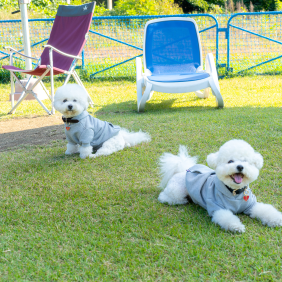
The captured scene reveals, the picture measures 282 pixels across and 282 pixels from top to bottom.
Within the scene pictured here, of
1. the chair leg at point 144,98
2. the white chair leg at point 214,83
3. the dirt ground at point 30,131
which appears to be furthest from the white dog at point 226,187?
the white chair leg at point 214,83

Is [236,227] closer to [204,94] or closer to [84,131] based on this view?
[84,131]

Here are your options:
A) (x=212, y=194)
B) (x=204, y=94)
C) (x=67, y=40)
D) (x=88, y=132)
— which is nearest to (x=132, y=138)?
(x=88, y=132)

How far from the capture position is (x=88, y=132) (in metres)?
3.43

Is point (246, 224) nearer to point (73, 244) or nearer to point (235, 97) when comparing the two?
point (73, 244)

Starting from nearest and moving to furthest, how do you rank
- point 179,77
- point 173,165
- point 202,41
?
1. point 173,165
2. point 179,77
3. point 202,41

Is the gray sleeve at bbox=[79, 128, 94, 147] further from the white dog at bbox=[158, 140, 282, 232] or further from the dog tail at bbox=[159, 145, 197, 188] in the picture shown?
the white dog at bbox=[158, 140, 282, 232]

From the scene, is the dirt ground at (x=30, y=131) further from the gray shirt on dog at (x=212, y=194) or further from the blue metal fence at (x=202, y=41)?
the blue metal fence at (x=202, y=41)

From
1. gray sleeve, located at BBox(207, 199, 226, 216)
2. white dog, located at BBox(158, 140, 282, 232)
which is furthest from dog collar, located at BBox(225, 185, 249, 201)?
gray sleeve, located at BBox(207, 199, 226, 216)

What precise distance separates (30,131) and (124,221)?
283 centimetres

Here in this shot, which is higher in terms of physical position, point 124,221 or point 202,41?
point 202,41

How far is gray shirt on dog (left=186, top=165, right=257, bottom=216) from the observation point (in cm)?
207

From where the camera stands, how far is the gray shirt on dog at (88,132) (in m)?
3.39

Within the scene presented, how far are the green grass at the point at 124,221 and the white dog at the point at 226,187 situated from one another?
67 mm

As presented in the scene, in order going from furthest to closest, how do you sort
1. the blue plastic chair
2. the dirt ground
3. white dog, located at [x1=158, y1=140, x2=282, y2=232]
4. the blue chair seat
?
1. the blue plastic chair
2. the blue chair seat
3. the dirt ground
4. white dog, located at [x1=158, y1=140, x2=282, y2=232]
